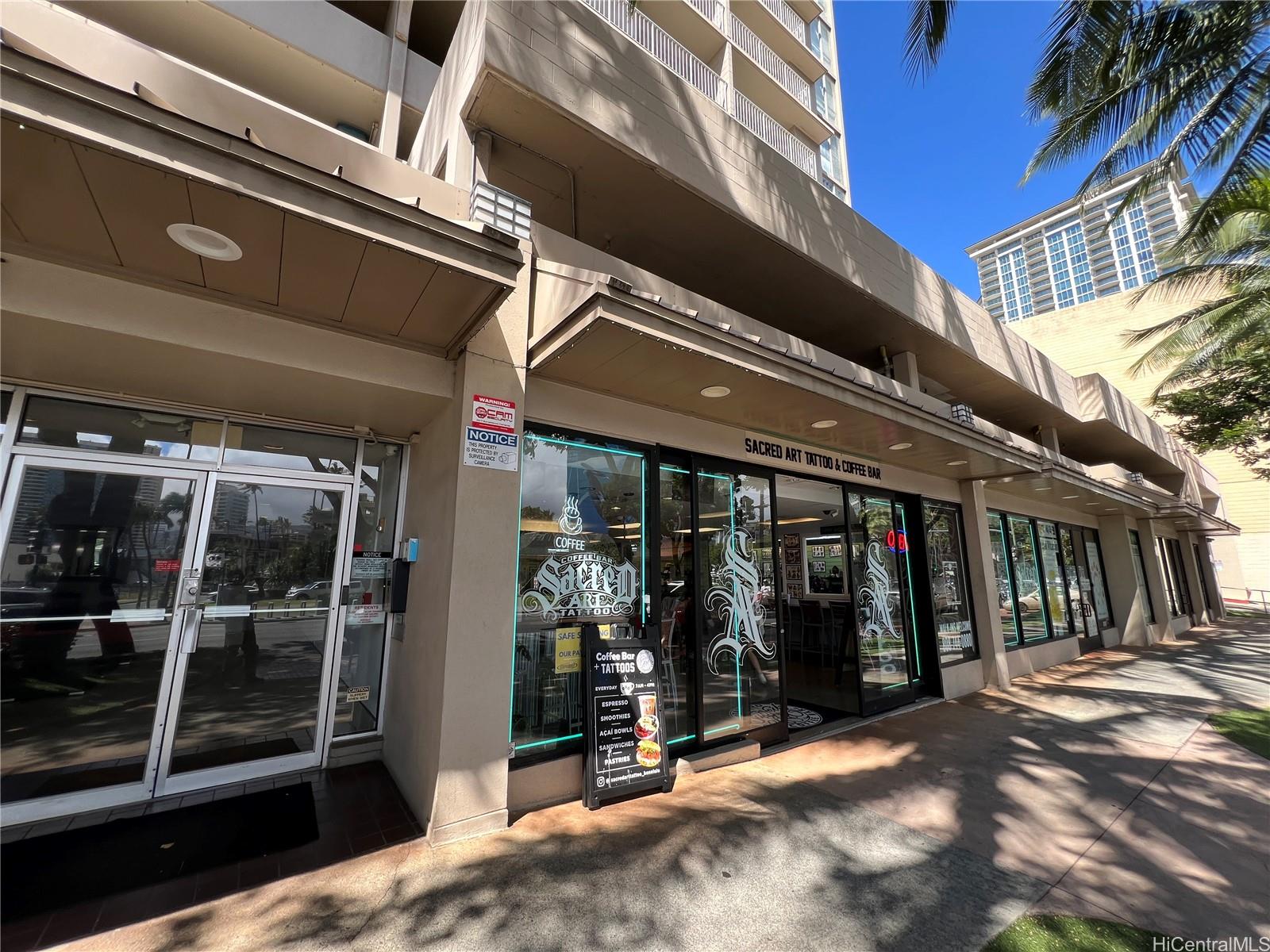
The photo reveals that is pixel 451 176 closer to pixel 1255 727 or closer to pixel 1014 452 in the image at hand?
pixel 1014 452

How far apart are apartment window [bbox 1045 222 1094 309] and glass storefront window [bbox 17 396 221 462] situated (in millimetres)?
56514

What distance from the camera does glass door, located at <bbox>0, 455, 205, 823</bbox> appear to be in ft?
11.1

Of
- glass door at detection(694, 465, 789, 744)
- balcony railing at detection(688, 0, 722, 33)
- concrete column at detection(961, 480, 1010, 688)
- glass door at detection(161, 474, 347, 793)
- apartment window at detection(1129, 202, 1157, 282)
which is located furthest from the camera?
apartment window at detection(1129, 202, 1157, 282)

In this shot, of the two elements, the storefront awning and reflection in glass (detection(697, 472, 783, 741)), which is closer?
the storefront awning

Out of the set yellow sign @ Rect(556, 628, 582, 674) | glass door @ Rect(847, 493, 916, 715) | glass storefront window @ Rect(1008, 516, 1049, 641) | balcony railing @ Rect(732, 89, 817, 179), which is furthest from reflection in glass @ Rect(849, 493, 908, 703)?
balcony railing @ Rect(732, 89, 817, 179)

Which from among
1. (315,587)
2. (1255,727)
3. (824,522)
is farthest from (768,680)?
(1255,727)

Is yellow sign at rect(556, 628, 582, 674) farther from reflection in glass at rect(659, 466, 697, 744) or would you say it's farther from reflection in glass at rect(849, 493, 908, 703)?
reflection in glass at rect(849, 493, 908, 703)

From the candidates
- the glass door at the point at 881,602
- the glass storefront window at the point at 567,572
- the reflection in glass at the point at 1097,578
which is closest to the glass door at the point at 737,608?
the glass storefront window at the point at 567,572

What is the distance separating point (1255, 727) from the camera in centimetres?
571

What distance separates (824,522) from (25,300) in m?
7.36

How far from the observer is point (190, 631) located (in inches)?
151

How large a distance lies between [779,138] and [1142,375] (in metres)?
21.7

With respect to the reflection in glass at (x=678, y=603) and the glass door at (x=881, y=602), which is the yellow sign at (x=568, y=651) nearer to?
the reflection in glass at (x=678, y=603)

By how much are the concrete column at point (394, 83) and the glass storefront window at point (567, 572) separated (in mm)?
5810
